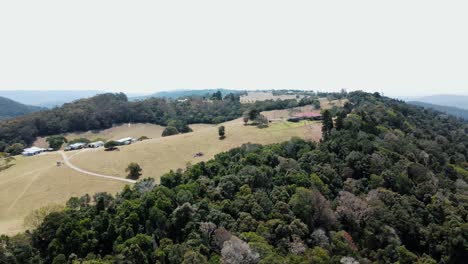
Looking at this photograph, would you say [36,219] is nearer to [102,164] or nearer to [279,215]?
[102,164]

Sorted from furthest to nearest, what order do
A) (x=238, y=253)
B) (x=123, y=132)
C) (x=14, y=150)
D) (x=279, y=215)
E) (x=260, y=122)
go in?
1. (x=123, y=132)
2. (x=260, y=122)
3. (x=14, y=150)
4. (x=279, y=215)
5. (x=238, y=253)

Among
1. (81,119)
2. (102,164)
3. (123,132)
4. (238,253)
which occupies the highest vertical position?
(81,119)

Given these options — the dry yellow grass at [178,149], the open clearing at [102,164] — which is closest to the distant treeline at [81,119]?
the open clearing at [102,164]

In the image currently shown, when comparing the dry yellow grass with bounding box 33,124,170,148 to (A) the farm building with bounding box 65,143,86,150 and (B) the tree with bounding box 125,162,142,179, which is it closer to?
(A) the farm building with bounding box 65,143,86,150

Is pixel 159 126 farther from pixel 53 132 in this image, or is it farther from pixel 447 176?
pixel 447 176

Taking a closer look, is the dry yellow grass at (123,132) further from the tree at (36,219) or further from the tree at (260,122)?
the tree at (36,219)

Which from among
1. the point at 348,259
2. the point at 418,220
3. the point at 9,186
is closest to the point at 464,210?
the point at 418,220

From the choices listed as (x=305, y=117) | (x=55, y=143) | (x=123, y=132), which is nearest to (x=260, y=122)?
(x=305, y=117)

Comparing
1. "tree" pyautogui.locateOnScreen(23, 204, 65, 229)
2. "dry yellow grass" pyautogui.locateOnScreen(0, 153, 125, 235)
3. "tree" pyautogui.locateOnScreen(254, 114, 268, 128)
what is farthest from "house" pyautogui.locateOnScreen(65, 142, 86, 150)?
"tree" pyautogui.locateOnScreen(23, 204, 65, 229)
